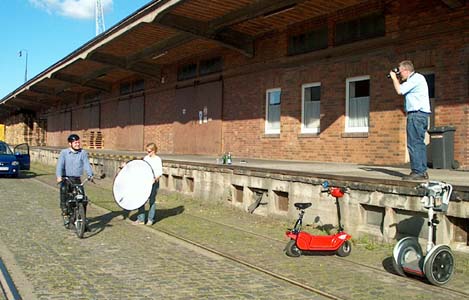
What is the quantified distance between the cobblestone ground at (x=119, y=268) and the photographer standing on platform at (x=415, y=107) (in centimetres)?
320

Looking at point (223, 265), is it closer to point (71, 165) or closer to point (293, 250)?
point (293, 250)

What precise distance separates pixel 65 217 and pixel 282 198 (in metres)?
4.57

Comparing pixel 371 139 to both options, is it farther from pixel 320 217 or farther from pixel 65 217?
→ pixel 65 217

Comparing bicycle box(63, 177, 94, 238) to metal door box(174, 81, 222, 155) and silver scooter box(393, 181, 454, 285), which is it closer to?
silver scooter box(393, 181, 454, 285)

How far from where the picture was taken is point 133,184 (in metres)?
10.4

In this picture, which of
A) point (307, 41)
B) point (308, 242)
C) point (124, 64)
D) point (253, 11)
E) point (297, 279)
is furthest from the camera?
point (124, 64)

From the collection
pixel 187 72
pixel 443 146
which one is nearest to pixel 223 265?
pixel 443 146

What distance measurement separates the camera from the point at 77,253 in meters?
7.88

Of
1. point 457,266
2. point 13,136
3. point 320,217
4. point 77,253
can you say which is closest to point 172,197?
point 320,217

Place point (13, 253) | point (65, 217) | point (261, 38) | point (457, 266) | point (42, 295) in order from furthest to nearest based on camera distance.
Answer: point (261, 38), point (65, 217), point (13, 253), point (457, 266), point (42, 295)

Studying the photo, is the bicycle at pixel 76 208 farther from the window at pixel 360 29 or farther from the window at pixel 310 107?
the window at pixel 310 107

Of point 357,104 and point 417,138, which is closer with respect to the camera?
point 417,138

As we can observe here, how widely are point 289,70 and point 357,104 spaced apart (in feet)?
11.5

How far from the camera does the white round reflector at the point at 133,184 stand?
1023 cm
